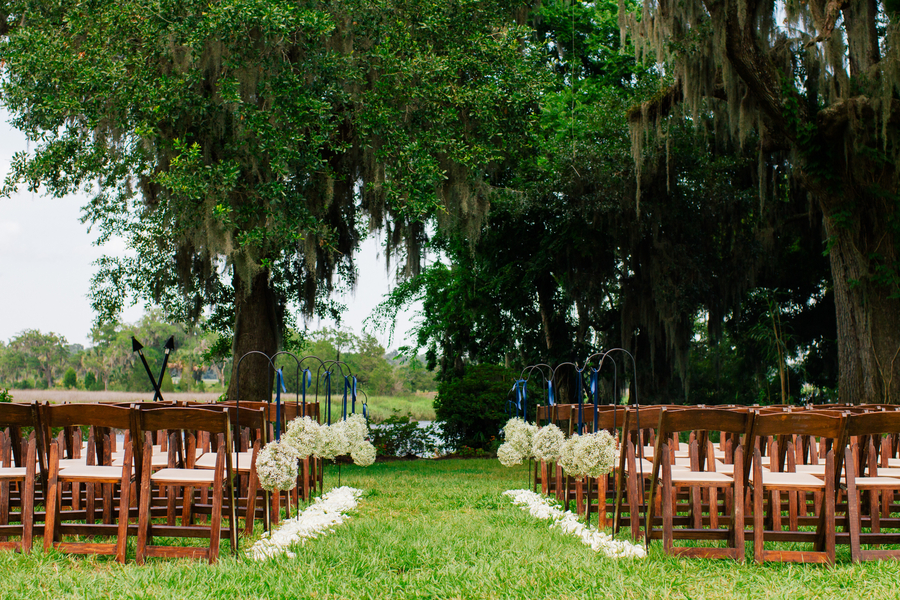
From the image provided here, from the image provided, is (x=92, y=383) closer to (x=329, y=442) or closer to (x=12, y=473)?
(x=329, y=442)

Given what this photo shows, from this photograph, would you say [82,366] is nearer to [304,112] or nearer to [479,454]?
[479,454]

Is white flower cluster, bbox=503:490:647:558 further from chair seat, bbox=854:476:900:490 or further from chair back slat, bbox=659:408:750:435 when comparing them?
chair seat, bbox=854:476:900:490

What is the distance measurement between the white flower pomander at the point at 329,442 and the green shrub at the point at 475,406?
6932 mm

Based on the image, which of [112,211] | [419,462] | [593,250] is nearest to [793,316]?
[593,250]

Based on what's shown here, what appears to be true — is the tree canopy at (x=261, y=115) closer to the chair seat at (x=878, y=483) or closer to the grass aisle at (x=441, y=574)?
the grass aisle at (x=441, y=574)

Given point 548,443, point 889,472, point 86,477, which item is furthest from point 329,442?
point 889,472

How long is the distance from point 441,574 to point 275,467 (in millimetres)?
1245

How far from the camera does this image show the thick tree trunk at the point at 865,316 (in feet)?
30.8

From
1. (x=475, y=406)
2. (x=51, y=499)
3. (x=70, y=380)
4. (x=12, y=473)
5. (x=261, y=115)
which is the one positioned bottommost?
(x=70, y=380)

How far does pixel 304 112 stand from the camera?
9.04 meters

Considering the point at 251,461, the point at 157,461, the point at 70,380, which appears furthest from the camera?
the point at 70,380

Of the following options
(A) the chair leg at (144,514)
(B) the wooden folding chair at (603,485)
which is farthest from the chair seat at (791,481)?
(A) the chair leg at (144,514)

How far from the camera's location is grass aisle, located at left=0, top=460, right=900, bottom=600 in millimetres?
3238

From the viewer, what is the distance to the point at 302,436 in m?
5.29
